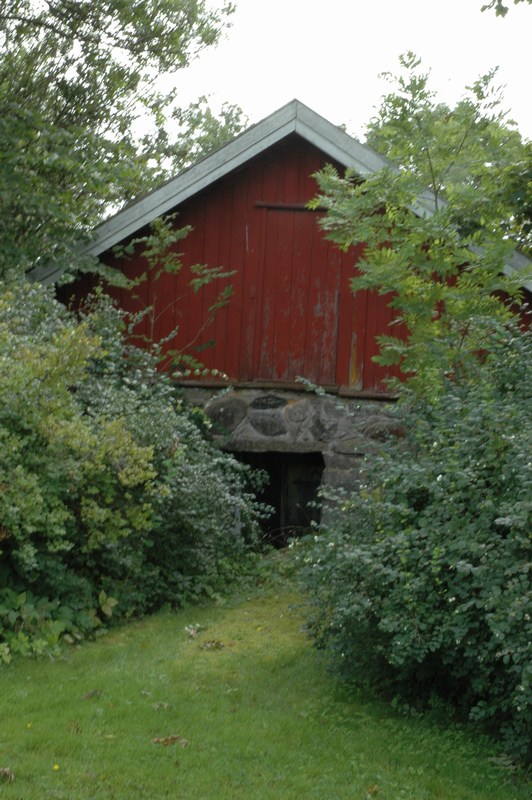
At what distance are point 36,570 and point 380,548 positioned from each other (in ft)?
10.2

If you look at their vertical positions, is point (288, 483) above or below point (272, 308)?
below

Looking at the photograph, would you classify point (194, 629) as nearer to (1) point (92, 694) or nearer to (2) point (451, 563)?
(1) point (92, 694)

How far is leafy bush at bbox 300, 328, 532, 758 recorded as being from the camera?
17.9 feet

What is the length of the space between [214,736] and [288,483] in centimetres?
742

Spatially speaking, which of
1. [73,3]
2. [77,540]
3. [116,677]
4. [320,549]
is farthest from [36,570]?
[73,3]

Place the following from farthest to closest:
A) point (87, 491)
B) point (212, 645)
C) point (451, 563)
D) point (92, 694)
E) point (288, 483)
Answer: point (288, 483) → point (87, 491) → point (212, 645) → point (92, 694) → point (451, 563)

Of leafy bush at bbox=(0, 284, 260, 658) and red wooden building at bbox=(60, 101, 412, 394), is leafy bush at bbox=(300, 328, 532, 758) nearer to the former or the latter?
leafy bush at bbox=(0, 284, 260, 658)

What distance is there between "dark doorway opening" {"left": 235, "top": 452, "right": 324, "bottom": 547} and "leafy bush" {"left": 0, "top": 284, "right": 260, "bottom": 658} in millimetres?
3070

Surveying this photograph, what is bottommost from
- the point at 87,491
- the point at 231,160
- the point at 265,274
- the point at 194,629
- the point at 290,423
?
the point at 194,629

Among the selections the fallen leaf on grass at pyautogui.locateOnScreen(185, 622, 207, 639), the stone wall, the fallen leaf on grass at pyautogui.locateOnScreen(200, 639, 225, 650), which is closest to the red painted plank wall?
the stone wall

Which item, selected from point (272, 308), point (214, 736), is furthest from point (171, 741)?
point (272, 308)

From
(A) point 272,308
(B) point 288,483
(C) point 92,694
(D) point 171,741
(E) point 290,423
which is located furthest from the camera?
(B) point 288,483

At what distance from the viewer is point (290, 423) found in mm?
11711

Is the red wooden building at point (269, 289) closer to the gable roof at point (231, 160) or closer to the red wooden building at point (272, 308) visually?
the red wooden building at point (272, 308)
